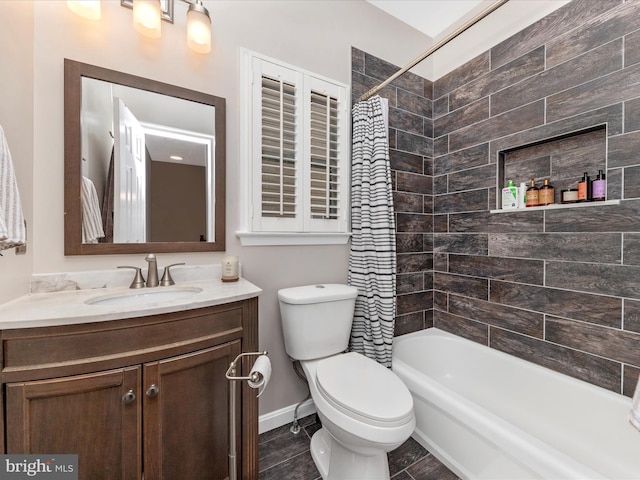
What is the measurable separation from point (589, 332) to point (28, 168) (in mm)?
2754

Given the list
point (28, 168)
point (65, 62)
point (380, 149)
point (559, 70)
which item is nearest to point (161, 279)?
point (28, 168)

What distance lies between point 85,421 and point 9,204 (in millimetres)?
723

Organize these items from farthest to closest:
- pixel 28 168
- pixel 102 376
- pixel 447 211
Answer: pixel 447 211
pixel 28 168
pixel 102 376

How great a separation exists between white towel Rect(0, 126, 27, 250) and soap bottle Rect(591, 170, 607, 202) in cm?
244

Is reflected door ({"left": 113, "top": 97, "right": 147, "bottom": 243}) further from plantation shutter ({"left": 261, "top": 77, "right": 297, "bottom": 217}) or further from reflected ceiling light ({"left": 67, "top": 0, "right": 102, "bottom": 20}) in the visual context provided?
plantation shutter ({"left": 261, "top": 77, "right": 297, "bottom": 217})

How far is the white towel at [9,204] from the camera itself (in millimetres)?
804

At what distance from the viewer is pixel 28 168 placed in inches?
41.9

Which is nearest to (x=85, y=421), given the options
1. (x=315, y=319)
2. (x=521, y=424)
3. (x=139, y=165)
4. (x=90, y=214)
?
(x=90, y=214)

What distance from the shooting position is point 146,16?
120 centimetres

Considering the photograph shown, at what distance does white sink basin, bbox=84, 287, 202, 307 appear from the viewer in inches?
43.1

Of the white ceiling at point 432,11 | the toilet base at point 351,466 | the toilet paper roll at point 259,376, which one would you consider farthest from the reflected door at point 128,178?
the white ceiling at point 432,11

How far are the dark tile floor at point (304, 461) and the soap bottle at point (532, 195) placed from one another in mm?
1553

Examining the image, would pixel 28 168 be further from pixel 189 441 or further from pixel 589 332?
pixel 589 332

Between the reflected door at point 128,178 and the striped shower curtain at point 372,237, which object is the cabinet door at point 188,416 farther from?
the striped shower curtain at point 372,237
